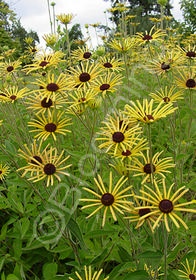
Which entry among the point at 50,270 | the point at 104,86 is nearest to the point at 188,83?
the point at 104,86

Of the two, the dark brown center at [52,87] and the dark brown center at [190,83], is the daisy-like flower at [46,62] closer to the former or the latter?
the dark brown center at [52,87]

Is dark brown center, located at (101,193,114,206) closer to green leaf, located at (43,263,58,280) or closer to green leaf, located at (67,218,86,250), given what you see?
green leaf, located at (67,218,86,250)

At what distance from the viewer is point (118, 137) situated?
3.97ft

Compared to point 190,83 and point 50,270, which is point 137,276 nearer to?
point 50,270

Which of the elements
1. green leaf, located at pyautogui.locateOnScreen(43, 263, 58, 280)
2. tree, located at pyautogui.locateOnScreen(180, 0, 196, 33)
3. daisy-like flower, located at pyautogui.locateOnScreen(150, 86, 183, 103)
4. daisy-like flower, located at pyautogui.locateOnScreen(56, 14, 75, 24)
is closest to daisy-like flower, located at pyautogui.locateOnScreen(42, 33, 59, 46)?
daisy-like flower, located at pyautogui.locateOnScreen(56, 14, 75, 24)

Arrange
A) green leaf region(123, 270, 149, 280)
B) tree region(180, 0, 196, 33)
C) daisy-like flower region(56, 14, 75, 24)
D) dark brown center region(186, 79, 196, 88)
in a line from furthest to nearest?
1. tree region(180, 0, 196, 33)
2. daisy-like flower region(56, 14, 75, 24)
3. dark brown center region(186, 79, 196, 88)
4. green leaf region(123, 270, 149, 280)

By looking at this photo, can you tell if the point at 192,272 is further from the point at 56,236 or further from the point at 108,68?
the point at 108,68

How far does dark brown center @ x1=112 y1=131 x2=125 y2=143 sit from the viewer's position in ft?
3.95

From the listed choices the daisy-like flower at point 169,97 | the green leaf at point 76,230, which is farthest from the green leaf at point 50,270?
the daisy-like flower at point 169,97

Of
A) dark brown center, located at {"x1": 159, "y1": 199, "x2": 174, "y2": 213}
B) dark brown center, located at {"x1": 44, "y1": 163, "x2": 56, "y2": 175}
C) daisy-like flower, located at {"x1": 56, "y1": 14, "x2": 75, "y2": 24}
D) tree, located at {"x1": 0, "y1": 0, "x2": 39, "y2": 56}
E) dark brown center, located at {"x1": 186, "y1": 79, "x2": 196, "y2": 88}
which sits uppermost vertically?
tree, located at {"x1": 0, "y1": 0, "x2": 39, "y2": 56}

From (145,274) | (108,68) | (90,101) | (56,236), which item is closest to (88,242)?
(56,236)

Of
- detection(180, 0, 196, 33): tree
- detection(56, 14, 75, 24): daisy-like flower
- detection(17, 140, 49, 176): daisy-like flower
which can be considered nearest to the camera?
detection(17, 140, 49, 176): daisy-like flower

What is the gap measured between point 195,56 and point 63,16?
1.50m

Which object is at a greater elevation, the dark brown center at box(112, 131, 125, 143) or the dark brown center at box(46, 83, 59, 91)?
the dark brown center at box(46, 83, 59, 91)
